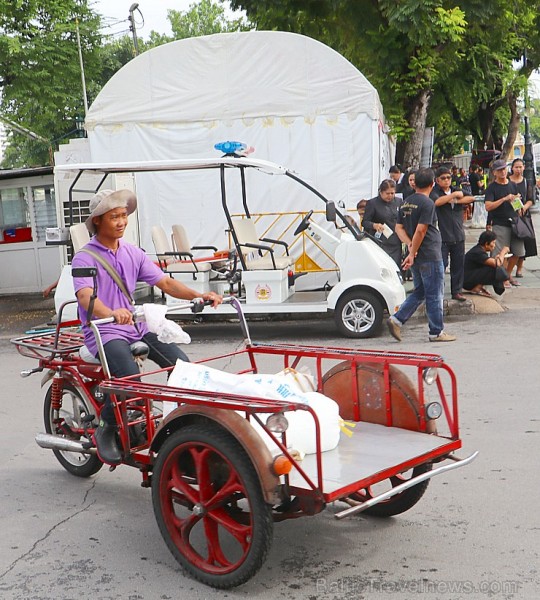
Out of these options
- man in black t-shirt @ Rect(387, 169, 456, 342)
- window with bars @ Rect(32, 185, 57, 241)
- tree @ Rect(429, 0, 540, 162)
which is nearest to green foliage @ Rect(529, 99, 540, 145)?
tree @ Rect(429, 0, 540, 162)

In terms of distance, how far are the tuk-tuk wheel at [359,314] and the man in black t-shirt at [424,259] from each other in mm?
495

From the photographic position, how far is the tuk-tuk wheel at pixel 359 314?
1002 centimetres

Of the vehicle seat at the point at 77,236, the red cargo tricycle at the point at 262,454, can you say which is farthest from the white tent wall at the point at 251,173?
the red cargo tricycle at the point at 262,454

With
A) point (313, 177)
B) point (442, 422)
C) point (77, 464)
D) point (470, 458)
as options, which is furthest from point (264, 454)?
point (313, 177)

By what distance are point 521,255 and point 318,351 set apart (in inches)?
360

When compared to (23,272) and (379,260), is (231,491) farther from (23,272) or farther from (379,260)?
(23,272)

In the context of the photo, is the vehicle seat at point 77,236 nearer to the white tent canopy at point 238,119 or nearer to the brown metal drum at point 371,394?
the white tent canopy at point 238,119

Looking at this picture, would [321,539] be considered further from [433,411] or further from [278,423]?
[278,423]

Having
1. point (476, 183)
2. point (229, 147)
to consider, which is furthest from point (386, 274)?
point (476, 183)

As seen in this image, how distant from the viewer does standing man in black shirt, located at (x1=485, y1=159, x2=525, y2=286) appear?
12.2 m

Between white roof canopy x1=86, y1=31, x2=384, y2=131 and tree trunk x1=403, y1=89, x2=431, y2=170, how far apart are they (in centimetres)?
359

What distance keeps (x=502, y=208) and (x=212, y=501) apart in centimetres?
983

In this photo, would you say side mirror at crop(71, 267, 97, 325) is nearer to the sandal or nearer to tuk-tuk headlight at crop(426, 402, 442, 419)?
tuk-tuk headlight at crop(426, 402, 442, 419)

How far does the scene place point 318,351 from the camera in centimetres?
443
